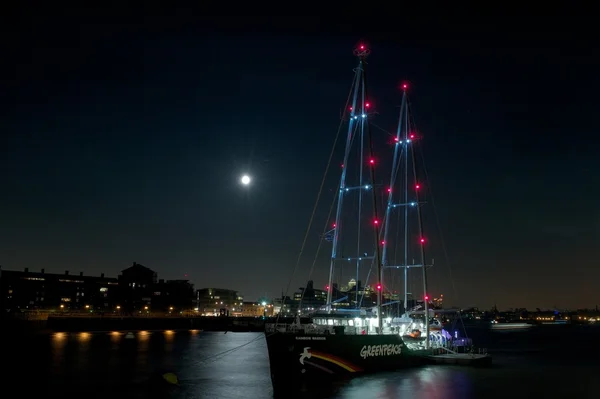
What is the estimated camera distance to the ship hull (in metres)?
38.4

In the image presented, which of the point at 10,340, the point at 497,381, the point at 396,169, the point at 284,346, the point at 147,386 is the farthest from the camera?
the point at 10,340

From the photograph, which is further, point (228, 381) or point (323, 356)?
point (228, 381)

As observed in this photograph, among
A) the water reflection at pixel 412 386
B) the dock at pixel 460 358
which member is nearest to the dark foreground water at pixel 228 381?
the water reflection at pixel 412 386

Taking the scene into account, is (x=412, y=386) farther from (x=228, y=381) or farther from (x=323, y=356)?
(x=228, y=381)

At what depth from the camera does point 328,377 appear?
4100 centimetres

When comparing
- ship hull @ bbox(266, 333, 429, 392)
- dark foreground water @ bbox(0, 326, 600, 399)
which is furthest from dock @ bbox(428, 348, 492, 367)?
ship hull @ bbox(266, 333, 429, 392)

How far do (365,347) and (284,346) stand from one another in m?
8.13

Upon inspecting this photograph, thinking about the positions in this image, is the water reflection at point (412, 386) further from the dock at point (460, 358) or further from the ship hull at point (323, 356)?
the dock at point (460, 358)

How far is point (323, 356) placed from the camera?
130ft

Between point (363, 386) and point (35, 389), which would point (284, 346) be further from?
point (35, 389)

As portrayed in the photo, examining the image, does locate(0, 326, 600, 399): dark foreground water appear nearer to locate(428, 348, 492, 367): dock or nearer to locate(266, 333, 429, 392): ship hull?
locate(428, 348, 492, 367): dock

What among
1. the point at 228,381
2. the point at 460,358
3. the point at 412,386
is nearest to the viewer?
the point at 412,386

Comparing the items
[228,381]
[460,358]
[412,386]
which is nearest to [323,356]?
[412,386]

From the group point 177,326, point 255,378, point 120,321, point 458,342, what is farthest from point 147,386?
point 177,326
